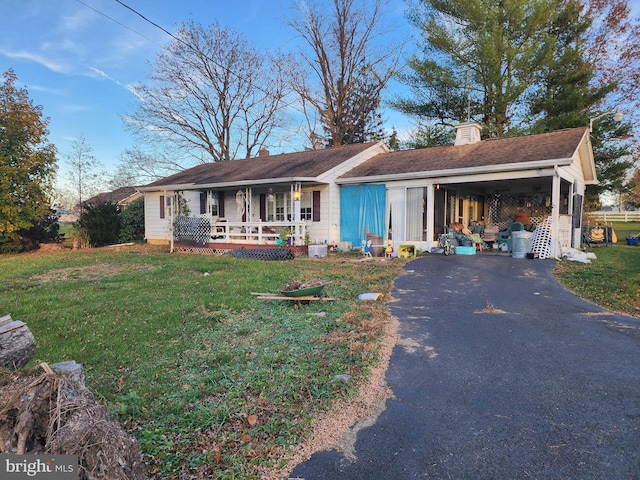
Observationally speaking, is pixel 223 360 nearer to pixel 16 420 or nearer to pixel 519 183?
pixel 16 420

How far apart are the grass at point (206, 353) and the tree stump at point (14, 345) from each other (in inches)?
Answer: 26.5

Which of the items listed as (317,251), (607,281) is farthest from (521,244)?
(317,251)

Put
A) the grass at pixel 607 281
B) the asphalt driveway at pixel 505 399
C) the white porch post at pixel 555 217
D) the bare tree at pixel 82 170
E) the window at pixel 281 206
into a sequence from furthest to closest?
the bare tree at pixel 82 170 → the window at pixel 281 206 → the white porch post at pixel 555 217 → the grass at pixel 607 281 → the asphalt driveway at pixel 505 399

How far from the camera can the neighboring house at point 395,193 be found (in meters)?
12.7

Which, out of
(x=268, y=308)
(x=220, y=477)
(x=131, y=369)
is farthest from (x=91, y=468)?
(x=268, y=308)

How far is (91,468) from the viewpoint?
1.90 m

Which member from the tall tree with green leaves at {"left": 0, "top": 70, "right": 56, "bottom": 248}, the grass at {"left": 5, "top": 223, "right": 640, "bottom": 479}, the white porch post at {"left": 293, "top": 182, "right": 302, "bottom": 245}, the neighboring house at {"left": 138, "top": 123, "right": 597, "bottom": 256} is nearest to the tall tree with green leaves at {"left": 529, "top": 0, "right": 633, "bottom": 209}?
the neighboring house at {"left": 138, "top": 123, "right": 597, "bottom": 256}

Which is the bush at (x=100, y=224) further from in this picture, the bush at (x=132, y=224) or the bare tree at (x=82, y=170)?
the bare tree at (x=82, y=170)

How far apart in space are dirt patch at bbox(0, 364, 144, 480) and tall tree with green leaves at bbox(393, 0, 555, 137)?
18.7 meters

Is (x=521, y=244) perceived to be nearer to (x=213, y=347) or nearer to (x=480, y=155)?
(x=480, y=155)

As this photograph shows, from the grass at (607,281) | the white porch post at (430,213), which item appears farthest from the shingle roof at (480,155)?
the grass at (607,281)

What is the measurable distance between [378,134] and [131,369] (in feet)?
91.6

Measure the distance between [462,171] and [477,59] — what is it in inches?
423

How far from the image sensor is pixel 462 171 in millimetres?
12445
